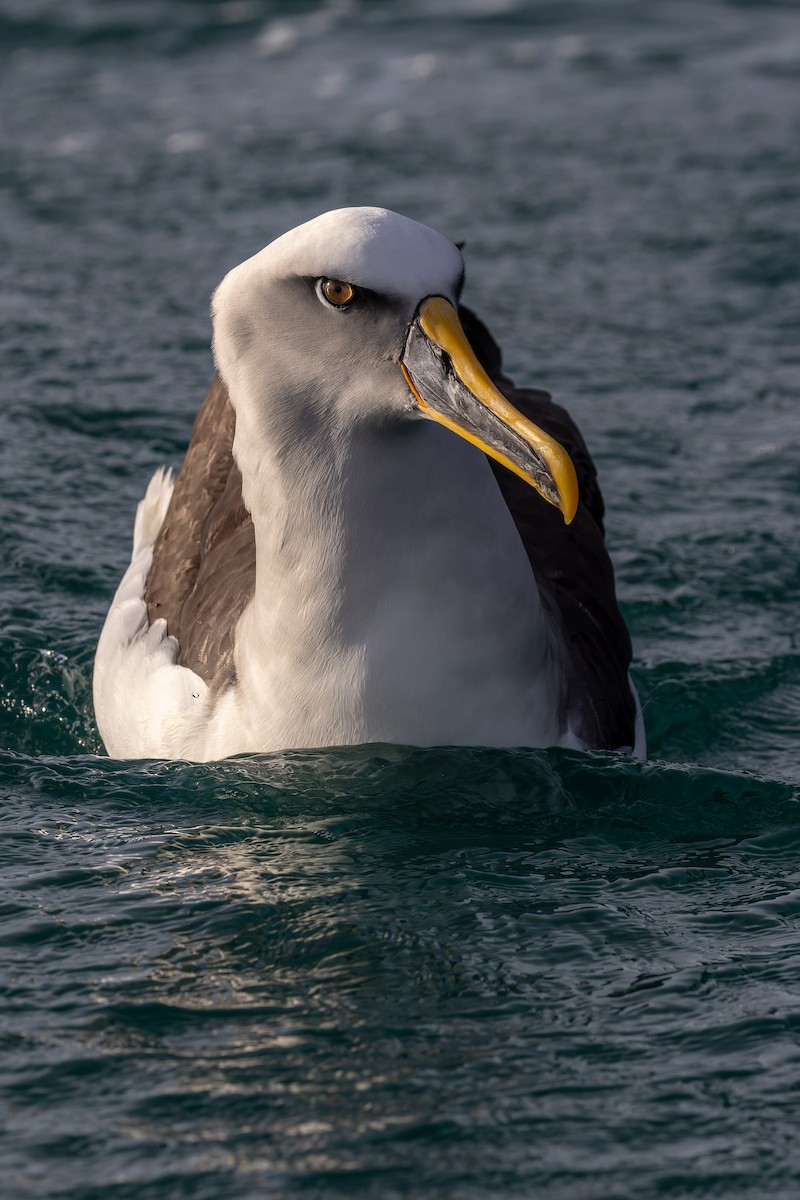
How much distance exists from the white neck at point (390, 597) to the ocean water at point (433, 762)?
144mm

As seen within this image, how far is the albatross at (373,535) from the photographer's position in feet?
16.2

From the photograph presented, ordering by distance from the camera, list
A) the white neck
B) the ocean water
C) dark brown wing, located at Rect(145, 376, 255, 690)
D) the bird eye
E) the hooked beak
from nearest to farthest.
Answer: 1. the ocean water
2. the hooked beak
3. the bird eye
4. the white neck
5. dark brown wing, located at Rect(145, 376, 255, 690)

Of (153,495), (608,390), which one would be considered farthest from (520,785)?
(608,390)

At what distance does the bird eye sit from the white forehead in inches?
1.2

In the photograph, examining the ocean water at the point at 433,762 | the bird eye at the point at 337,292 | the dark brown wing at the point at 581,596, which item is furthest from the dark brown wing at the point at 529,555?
the bird eye at the point at 337,292

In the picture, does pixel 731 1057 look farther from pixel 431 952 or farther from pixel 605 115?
pixel 605 115

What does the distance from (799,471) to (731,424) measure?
69cm

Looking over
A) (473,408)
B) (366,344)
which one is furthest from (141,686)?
(473,408)

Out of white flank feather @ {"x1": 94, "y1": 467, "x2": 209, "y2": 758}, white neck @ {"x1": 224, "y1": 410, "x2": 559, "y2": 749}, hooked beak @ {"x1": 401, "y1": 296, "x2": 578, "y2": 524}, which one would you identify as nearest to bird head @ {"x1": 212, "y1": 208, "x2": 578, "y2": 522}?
hooked beak @ {"x1": 401, "y1": 296, "x2": 578, "y2": 524}

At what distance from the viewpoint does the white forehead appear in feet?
16.1

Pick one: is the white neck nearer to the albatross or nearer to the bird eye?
the albatross

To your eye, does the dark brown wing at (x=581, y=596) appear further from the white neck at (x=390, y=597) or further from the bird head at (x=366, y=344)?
the bird head at (x=366, y=344)

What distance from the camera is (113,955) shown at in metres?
4.90

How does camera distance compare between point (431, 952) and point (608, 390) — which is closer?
point (431, 952)
